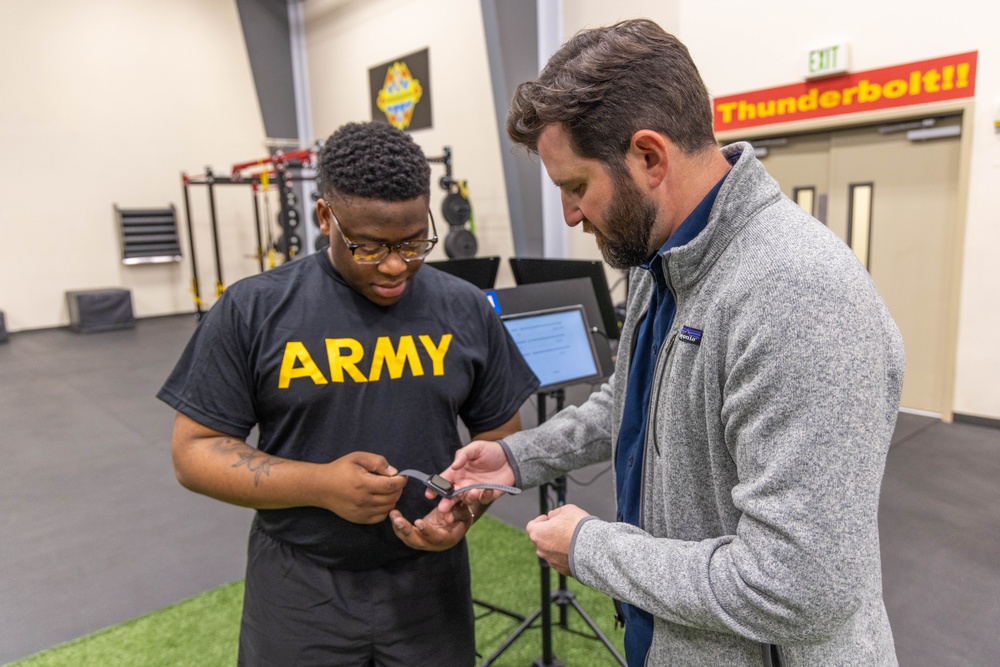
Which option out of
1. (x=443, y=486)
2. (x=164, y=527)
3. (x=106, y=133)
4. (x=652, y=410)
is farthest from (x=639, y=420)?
(x=106, y=133)

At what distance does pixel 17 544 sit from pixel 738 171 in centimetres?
364

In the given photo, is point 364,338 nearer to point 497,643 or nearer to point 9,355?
point 497,643

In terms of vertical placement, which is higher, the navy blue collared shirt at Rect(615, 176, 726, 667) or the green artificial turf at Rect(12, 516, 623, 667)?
the navy blue collared shirt at Rect(615, 176, 726, 667)

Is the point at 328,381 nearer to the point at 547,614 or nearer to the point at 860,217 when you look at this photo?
the point at 547,614

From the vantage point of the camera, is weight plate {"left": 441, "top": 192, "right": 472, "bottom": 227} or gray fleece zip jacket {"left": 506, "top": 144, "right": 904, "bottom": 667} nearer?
gray fleece zip jacket {"left": 506, "top": 144, "right": 904, "bottom": 667}

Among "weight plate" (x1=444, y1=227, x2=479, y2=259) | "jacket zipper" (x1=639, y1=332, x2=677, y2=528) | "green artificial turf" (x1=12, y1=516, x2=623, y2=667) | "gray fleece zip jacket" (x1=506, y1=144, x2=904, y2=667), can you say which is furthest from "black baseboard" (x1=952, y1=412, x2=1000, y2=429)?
"weight plate" (x1=444, y1=227, x2=479, y2=259)

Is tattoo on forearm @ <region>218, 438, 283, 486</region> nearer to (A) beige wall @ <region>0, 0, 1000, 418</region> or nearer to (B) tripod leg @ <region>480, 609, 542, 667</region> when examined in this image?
(B) tripod leg @ <region>480, 609, 542, 667</region>

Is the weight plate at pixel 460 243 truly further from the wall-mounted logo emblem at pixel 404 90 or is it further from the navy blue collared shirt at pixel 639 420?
the navy blue collared shirt at pixel 639 420

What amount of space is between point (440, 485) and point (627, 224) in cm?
60

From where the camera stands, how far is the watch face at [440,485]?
122 cm

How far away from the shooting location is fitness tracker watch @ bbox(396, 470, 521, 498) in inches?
47.6

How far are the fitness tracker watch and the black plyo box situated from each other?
29.1ft

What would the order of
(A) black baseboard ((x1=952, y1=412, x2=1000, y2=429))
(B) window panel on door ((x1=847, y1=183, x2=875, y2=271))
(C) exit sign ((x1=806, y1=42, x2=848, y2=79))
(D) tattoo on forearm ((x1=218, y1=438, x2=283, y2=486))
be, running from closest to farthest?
(D) tattoo on forearm ((x1=218, y1=438, x2=283, y2=486)) < (A) black baseboard ((x1=952, y1=412, x2=1000, y2=429)) < (C) exit sign ((x1=806, y1=42, x2=848, y2=79)) < (B) window panel on door ((x1=847, y1=183, x2=875, y2=271))

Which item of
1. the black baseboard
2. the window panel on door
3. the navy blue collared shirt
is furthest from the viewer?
the window panel on door
